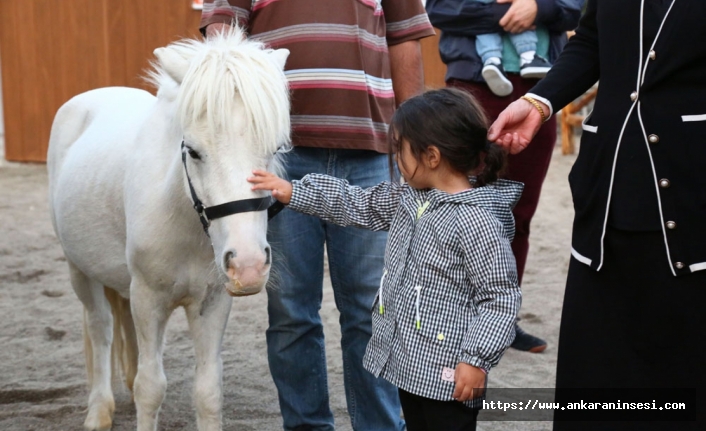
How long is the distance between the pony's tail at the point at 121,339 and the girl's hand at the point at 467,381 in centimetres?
200

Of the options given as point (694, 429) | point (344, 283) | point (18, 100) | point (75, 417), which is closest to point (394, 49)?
point (344, 283)

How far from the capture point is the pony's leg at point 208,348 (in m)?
2.70

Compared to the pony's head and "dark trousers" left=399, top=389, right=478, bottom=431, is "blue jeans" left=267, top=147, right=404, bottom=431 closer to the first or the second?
the pony's head

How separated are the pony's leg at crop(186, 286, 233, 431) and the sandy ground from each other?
64 centimetres

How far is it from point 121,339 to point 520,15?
2.20m

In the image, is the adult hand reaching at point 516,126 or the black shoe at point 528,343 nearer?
the adult hand reaching at point 516,126

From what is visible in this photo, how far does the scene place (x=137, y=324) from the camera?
272 centimetres

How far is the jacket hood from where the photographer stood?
202 centimetres

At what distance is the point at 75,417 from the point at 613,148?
2.54 meters

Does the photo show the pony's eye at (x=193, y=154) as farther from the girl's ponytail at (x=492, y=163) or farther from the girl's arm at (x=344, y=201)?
the girl's ponytail at (x=492, y=163)

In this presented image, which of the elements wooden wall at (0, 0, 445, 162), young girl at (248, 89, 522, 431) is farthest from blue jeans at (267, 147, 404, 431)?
wooden wall at (0, 0, 445, 162)

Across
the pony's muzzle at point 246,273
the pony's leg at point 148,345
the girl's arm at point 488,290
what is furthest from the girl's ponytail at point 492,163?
the pony's leg at point 148,345

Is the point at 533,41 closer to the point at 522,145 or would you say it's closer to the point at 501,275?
the point at 522,145

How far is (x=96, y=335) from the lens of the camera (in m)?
3.50
